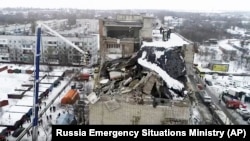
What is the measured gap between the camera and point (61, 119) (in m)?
13.6

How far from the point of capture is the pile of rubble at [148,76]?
629cm

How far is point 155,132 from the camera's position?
5.18 m

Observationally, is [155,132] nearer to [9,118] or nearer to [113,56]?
[113,56]

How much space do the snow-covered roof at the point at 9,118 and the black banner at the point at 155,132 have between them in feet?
32.7

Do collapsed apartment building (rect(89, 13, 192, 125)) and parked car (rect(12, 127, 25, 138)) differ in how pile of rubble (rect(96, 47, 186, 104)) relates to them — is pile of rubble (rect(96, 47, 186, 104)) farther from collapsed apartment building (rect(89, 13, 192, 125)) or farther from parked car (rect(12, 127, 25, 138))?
parked car (rect(12, 127, 25, 138))

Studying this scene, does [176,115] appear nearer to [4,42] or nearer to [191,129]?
[191,129]

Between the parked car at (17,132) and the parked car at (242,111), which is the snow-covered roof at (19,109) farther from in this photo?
the parked car at (242,111)

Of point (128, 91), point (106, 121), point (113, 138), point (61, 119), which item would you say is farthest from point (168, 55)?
point (61, 119)

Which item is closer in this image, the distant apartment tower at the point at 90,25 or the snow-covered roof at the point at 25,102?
the snow-covered roof at the point at 25,102

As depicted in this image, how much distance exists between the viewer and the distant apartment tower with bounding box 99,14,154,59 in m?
9.25

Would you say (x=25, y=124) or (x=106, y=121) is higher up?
(x=106, y=121)

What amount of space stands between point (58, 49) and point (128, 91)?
23.3 meters

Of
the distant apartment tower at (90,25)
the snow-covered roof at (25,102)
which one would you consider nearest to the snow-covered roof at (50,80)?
the snow-covered roof at (25,102)

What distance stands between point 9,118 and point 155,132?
37.3ft
